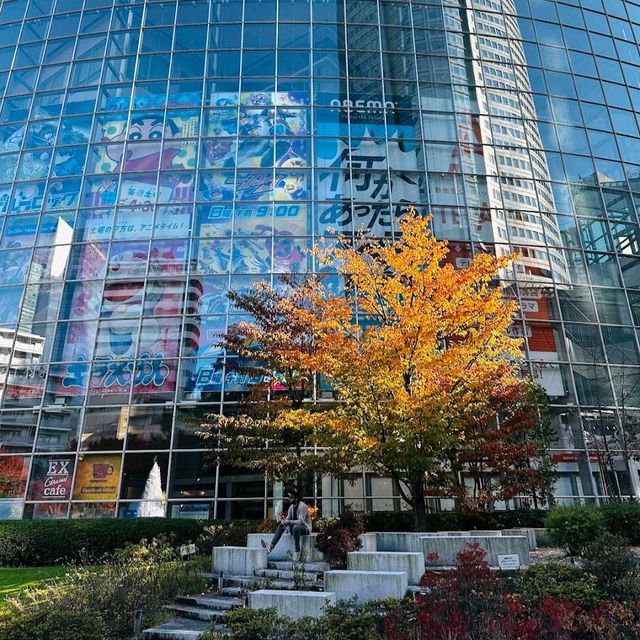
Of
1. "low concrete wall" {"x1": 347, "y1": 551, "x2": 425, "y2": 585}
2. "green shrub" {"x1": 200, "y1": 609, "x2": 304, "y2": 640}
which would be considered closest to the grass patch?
"green shrub" {"x1": 200, "y1": 609, "x2": 304, "y2": 640}

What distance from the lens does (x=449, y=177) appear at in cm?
2141

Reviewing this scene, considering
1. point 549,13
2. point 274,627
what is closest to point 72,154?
point 274,627

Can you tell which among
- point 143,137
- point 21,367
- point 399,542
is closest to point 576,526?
point 399,542

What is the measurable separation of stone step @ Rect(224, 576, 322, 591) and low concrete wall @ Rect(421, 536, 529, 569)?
2.05 meters

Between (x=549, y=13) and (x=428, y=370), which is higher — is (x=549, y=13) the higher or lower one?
the higher one

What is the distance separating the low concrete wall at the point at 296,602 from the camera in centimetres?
635

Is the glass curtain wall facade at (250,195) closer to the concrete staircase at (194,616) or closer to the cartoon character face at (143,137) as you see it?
the cartoon character face at (143,137)

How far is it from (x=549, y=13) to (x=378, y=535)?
2647 centimetres

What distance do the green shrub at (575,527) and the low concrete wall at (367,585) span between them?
487 centimetres

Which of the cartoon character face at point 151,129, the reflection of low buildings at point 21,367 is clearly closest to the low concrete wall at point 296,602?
the reflection of low buildings at point 21,367

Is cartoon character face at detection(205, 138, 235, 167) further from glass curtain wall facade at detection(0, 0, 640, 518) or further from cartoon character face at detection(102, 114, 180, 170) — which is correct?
cartoon character face at detection(102, 114, 180, 170)

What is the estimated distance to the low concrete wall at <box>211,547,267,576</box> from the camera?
→ 9.44 meters

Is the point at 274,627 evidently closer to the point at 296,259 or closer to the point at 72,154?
the point at 296,259

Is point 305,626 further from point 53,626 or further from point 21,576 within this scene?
point 21,576
